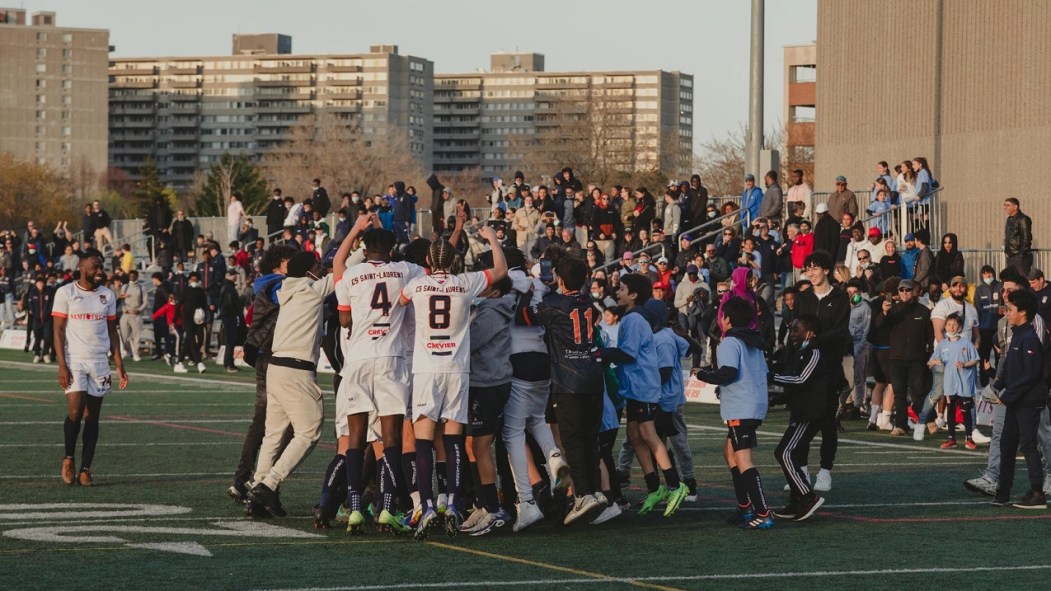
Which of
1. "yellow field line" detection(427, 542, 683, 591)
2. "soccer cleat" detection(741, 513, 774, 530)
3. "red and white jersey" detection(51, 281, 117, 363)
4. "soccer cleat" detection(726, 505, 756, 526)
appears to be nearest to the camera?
"yellow field line" detection(427, 542, 683, 591)

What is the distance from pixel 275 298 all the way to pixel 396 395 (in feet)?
5.81

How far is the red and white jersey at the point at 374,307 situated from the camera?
10.9 meters

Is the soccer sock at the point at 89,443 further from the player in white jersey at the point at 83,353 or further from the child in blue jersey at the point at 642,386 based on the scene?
the child in blue jersey at the point at 642,386

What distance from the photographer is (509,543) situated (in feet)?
35.5

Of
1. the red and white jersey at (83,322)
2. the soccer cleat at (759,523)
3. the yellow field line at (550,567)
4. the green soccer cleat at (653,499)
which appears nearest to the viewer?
the yellow field line at (550,567)

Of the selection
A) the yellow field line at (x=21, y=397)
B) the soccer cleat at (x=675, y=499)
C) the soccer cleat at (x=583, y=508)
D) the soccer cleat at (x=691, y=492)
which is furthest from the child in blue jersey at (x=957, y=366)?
the yellow field line at (x=21, y=397)

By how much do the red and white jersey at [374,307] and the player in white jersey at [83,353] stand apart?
3.92 meters

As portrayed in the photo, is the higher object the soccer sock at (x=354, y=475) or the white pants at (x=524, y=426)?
the white pants at (x=524, y=426)

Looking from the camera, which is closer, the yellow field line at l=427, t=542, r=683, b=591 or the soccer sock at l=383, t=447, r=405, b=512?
the yellow field line at l=427, t=542, r=683, b=591

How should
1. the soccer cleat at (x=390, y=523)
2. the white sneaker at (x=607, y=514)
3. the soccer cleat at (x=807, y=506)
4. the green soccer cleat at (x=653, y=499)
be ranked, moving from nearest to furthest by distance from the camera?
1. the soccer cleat at (x=390, y=523)
2. the white sneaker at (x=607, y=514)
3. the soccer cleat at (x=807, y=506)
4. the green soccer cleat at (x=653, y=499)

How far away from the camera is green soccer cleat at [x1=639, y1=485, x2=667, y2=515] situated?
1234 centimetres

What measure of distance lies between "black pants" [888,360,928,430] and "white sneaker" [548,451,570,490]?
9.73m

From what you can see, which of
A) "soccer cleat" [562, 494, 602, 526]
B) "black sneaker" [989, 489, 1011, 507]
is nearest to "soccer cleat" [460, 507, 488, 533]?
"soccer cleat" [562, 494, 602, 526]

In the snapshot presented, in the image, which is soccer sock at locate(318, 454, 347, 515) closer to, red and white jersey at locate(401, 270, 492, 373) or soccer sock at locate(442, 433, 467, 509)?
soccer sock at locate(442, 433, 467, 509)
